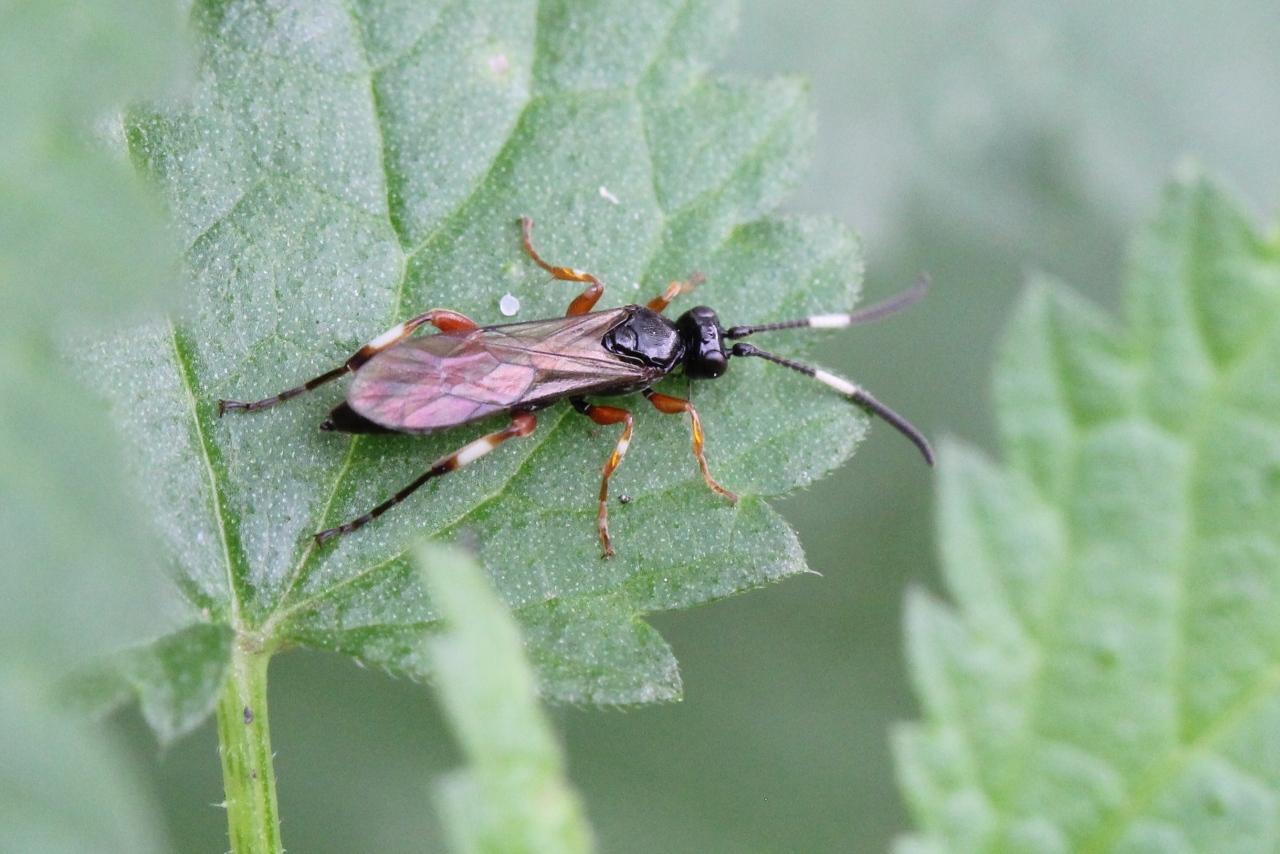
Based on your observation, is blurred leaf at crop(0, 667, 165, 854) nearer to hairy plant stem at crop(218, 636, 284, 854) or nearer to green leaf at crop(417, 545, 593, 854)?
green leaf at crop(417, 545, 593, 854)

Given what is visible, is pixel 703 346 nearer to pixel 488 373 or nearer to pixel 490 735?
pixel 488 373

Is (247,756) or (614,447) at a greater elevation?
(614,447)

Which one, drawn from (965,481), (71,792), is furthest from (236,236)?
(965,481)

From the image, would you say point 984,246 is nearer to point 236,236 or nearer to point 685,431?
point 685,431

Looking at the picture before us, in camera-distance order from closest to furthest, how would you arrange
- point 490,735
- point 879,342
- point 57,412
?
point 490,735
point 57,412
point 879,342

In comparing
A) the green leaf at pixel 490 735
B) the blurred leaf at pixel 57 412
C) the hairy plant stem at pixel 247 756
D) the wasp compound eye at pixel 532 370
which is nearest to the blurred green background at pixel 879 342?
the wasp compound eye at pixel 532 370

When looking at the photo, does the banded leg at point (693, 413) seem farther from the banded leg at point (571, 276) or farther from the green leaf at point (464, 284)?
the banded leg at point (571, 276)

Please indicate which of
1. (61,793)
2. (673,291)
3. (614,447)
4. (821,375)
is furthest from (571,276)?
(61,793)
